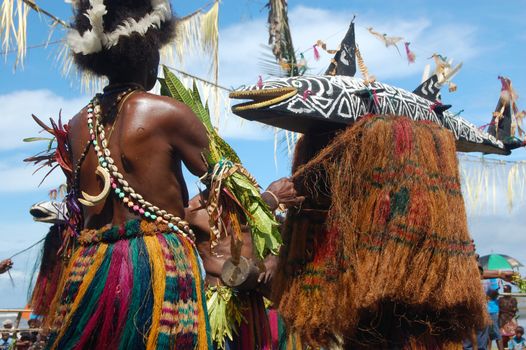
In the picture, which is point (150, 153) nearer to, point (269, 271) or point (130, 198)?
point (130, 198)

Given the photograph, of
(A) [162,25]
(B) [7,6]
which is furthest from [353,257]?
(B) [7,6]

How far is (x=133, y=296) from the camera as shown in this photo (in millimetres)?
2871

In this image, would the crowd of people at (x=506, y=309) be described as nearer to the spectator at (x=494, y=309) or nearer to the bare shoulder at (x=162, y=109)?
the spectator at (x=494, y=309)

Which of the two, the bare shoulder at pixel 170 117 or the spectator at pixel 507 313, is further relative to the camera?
the spectator at pixel 507 313

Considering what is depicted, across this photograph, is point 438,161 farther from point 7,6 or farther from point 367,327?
point 7,6

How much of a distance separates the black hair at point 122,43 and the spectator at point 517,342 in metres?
8.16

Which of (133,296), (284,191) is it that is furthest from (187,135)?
(284,191)

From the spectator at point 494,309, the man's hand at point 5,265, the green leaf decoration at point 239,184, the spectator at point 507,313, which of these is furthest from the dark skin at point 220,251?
the spectator at point 507,313

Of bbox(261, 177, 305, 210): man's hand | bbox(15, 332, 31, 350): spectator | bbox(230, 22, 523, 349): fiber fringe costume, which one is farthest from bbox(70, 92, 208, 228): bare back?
bbox(15, 332, 31, 350): spectator

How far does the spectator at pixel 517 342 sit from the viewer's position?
994 cm

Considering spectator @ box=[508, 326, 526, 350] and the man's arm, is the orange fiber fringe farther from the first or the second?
spectator @ box=[508, 326, 526, 350]

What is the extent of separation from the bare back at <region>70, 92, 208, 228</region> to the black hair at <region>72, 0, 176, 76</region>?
6.4 inches

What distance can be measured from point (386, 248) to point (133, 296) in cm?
168

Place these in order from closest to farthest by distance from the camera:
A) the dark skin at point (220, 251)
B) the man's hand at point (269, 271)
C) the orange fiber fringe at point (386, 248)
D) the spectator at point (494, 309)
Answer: the orange fiber fringe at point (386, 248) → the dark skin at point (220, 251) → the man's hand at point (269, 271) → the spectator at point (494, 309)
